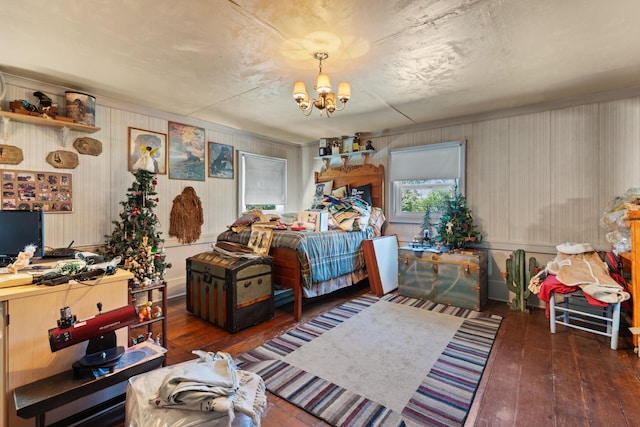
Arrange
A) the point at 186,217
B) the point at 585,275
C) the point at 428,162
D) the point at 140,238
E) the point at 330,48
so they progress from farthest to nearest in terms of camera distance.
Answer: the point at 428,162
the point at 186,217
the point at 140,238
the point at 585,275
the point at 330,48

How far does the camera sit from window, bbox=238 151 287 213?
15.6 feet

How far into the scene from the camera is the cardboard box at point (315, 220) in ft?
11.9

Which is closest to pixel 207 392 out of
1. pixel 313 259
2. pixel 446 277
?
pixel 313 259

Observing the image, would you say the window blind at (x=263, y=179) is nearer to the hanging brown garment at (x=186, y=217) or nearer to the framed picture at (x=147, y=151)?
the hanging brown garment at (x=186, y=217)

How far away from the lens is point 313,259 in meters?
3.17

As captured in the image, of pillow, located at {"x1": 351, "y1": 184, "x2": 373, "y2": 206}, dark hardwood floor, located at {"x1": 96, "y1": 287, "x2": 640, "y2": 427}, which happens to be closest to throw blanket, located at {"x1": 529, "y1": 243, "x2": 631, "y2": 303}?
dark hardwood floor, located at {"x1": 96, "y1": 287, "x2": 640, "y2": 427}

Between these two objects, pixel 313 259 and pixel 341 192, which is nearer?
pixel 313 259

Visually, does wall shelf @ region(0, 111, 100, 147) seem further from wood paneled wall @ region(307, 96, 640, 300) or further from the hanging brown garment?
wood paneled wall @ region(307, 96, 640, 300)

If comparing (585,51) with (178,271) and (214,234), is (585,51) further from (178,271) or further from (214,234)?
(178,271)

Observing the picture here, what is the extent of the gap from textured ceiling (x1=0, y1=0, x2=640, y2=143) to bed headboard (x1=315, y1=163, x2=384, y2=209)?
143cm

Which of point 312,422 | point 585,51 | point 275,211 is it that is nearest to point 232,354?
point 312,422

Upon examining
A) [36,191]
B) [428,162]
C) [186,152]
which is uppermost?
[186,152]

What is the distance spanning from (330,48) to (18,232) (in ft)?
8.72

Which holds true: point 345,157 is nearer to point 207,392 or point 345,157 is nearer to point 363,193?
point 363,193
